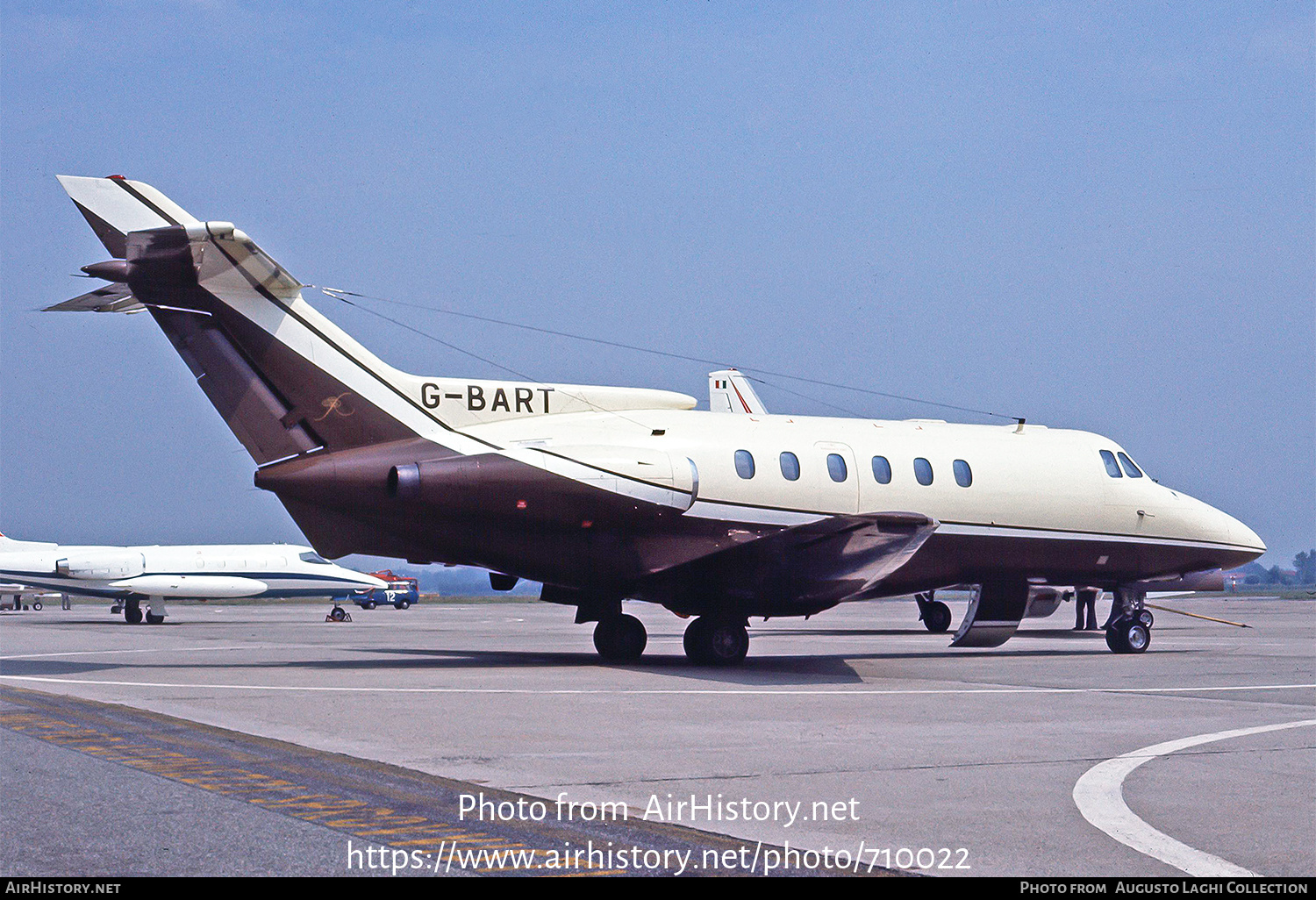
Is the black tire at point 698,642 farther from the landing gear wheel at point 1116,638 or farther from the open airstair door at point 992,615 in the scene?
the landing gear wheel at point 1116,638

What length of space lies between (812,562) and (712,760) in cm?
980

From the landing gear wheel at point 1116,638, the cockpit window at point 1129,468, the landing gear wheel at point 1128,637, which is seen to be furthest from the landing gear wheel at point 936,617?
the cockpit window at point 1129,468

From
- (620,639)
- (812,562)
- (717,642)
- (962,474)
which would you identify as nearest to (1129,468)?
(962,474)

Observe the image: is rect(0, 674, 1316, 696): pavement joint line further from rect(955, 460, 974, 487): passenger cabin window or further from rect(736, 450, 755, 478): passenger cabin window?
rect(955, 460, 974, 487): passenger cabin window

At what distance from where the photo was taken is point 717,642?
20859 millimetres

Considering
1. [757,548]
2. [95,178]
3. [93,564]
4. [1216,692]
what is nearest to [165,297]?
[95,178]

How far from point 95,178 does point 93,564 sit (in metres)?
34.8

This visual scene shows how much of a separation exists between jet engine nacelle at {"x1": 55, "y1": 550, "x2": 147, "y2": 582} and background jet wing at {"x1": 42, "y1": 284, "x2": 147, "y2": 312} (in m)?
33.0

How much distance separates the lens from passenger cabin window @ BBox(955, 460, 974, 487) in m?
22.9

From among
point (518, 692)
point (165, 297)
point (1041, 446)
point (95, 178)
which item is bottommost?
point (518, 692)

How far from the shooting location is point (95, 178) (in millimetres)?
17891

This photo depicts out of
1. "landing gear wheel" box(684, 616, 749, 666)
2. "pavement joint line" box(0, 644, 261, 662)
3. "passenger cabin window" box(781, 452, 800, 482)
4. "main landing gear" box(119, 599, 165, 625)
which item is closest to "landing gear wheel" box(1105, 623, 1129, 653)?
"passenger cabin window" box(781, 452, 800, 482)

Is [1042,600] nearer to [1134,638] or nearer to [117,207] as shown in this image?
[1134,638]
